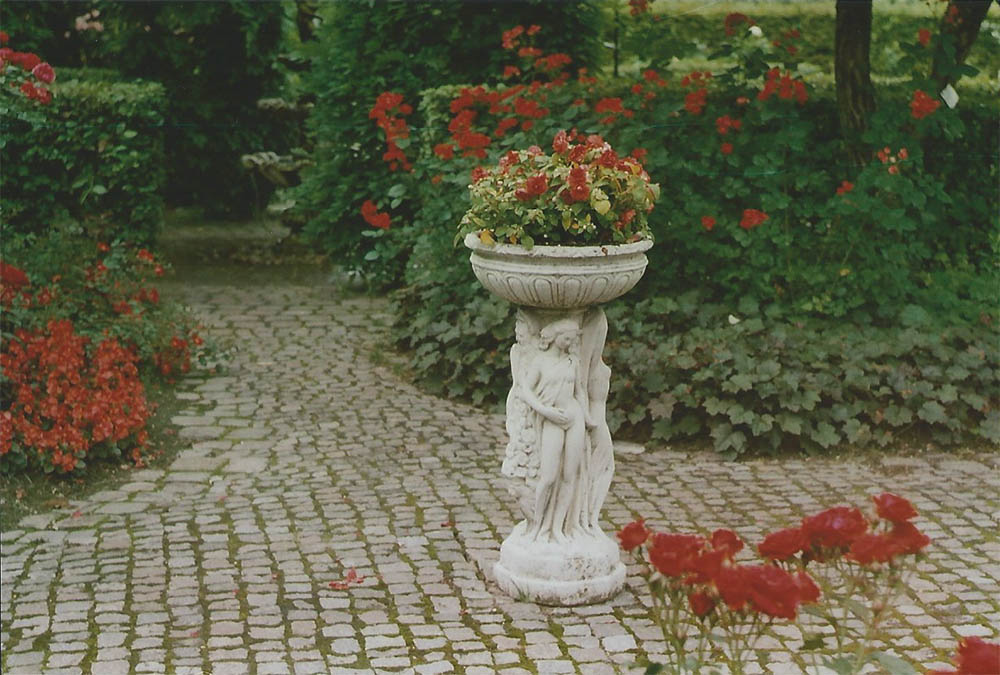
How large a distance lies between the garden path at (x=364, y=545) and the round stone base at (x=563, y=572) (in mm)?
69

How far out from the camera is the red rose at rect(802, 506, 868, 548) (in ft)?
9.77

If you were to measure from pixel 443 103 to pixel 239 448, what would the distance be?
4.20 metres

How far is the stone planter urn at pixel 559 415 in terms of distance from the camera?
522cm

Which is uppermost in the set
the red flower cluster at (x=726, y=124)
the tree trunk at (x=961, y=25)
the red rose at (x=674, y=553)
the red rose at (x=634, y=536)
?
the tree trunk at (x=961, y=25)

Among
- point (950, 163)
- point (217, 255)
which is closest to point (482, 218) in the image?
point (950, 163)

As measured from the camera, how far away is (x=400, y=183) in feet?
38.5

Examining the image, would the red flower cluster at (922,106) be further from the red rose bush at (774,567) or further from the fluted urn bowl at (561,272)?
the red rose bush at (774,567)

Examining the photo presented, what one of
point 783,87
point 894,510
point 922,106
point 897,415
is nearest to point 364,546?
point 897,415

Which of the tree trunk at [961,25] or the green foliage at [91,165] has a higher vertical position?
the tree trunk at [961,25]

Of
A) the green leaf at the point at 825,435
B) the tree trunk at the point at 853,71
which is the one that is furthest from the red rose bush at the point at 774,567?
the tree trunk at the point at 853,71

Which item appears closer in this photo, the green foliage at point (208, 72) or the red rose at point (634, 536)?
the red rose at point (634, 536)

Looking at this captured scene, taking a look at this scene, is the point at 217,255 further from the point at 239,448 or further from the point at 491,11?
the point at 239,448

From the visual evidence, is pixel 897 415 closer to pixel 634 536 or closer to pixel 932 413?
pixel 932 413

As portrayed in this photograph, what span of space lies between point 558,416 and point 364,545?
1.31m
